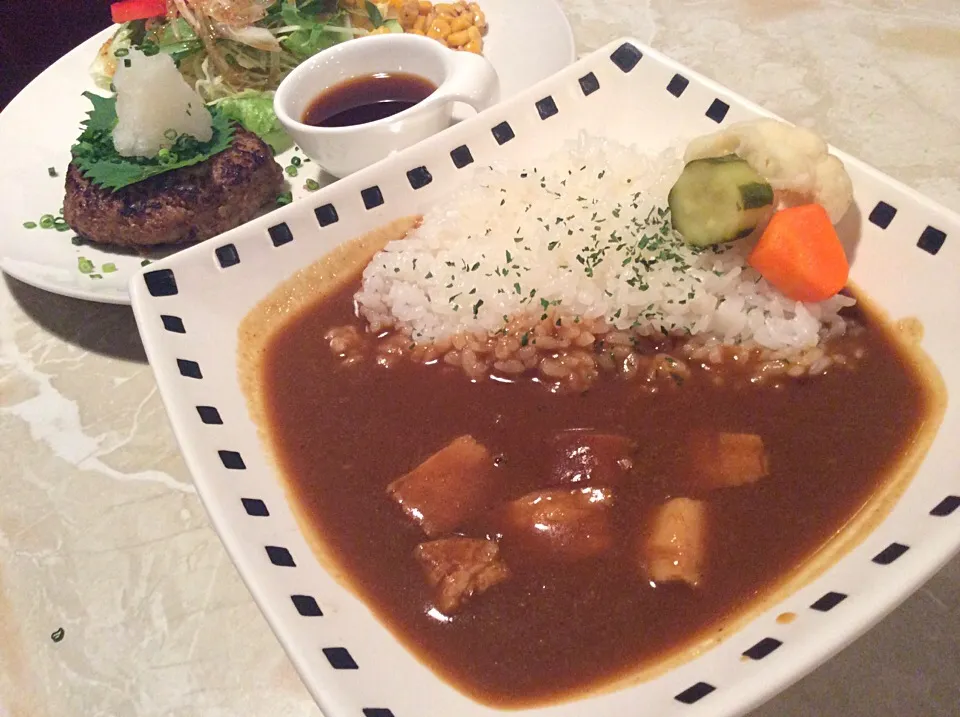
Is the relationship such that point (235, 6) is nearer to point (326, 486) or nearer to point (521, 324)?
point (521, 324)

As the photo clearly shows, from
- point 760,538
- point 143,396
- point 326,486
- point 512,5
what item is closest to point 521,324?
point 326,486

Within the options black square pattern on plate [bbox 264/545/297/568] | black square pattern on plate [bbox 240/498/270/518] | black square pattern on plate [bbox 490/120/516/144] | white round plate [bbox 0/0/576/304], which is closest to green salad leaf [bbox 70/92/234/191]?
white round plate [bbox 0/0/576/304]

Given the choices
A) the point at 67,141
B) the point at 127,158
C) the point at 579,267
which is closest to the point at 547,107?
the point at 579,267

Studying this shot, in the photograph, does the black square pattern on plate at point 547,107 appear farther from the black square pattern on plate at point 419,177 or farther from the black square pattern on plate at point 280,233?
the black square pattern on plate at point 280,233

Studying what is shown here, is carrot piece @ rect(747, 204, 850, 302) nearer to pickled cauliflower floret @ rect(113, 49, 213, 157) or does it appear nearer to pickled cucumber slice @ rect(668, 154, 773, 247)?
pickled cucumber slice @ rect(668, 154, 773, 247)

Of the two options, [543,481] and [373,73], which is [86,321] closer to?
[373,73]
